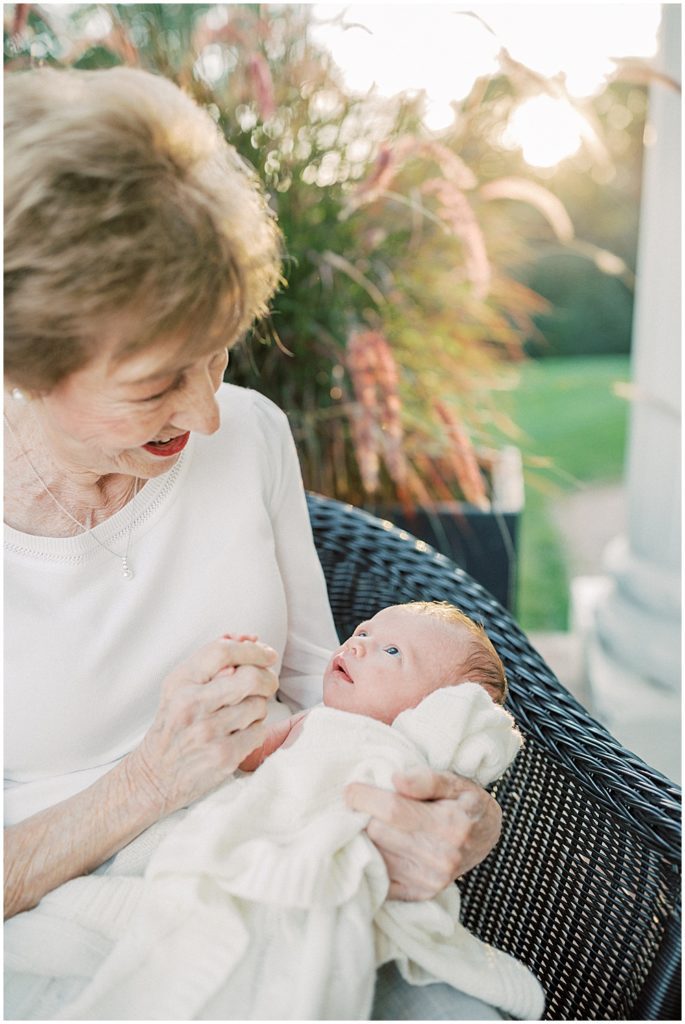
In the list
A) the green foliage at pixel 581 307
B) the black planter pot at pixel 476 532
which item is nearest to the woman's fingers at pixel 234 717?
the black planter pot at pixel 476 532

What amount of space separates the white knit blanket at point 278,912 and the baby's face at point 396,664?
0.05 meters

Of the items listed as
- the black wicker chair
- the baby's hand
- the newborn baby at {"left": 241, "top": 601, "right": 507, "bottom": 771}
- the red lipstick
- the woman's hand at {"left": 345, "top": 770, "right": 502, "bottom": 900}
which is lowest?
the black wicker chair

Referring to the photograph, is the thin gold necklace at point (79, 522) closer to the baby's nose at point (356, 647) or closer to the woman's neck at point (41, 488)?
the woman's neck at point (41, 488)

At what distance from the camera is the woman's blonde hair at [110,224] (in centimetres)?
102

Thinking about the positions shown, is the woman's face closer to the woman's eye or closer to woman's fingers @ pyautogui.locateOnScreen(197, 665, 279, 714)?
the woman's eye

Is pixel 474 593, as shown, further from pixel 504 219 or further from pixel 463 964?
pixel 504 219

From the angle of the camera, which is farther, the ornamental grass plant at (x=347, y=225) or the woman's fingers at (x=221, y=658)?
the ornamental grass plant at (x=347, y=225)

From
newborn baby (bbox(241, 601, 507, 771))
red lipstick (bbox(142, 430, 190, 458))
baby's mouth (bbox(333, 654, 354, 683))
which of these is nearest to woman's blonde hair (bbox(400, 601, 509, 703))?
newborn baby (bbox(241, 601, 507, 771))

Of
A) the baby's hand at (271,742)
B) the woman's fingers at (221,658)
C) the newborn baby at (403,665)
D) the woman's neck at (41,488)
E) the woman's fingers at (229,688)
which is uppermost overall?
the woman's neck at (41,488)

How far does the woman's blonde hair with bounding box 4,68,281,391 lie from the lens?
3.33 feet

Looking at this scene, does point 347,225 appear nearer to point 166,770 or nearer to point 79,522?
point 79,522

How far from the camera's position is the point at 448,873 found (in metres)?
1.10

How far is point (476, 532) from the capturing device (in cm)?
269

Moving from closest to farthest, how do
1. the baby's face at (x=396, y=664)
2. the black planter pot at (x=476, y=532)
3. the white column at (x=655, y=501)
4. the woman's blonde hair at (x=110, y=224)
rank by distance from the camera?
1. the woman's blonde hair at (x=110, y=224)
2. the baby's face at (x=396, y=664)
3. the white column at (x=655, y=501)
4. the black planter pot at (x=476, y=532)
